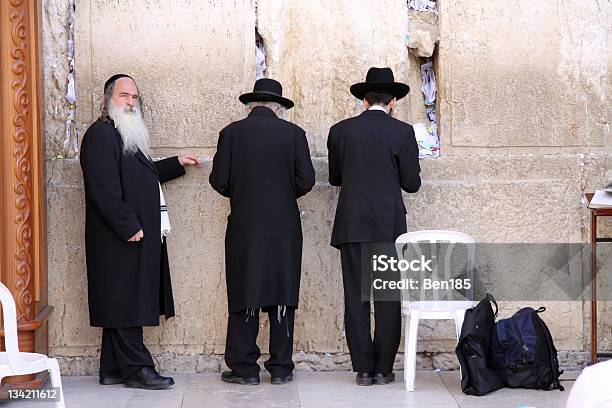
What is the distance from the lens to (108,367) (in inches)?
260

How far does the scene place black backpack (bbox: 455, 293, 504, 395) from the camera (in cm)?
616

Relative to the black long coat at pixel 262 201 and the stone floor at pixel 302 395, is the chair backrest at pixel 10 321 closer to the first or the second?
the stone floor at pixel 302 395

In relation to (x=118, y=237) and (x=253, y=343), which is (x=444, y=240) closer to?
(x=253, y=343)

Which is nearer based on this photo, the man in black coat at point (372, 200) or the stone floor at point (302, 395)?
the stone floor at point (302, 395)

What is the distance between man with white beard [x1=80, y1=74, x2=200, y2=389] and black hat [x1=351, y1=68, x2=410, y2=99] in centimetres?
133

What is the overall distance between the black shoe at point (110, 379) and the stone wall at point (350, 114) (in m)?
0.32

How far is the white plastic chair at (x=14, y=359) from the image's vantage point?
5.02 metres

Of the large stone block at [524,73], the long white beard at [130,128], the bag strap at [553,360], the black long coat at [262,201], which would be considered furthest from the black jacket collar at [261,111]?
the bag strap at [553,360]

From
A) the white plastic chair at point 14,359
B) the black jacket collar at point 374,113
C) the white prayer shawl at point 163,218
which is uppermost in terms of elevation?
the black jacket collar at point 374,113

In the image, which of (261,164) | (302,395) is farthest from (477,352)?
(261,164)

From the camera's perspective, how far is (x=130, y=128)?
654cm

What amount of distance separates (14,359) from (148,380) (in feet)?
4.82

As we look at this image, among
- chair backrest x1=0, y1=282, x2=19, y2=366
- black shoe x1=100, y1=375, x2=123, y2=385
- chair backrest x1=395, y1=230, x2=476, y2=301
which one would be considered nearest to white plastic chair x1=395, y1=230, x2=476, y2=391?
chair backrest x1=395, y1=230, x2=476, y2=301

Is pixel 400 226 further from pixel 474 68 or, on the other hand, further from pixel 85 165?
pixel 85 165
